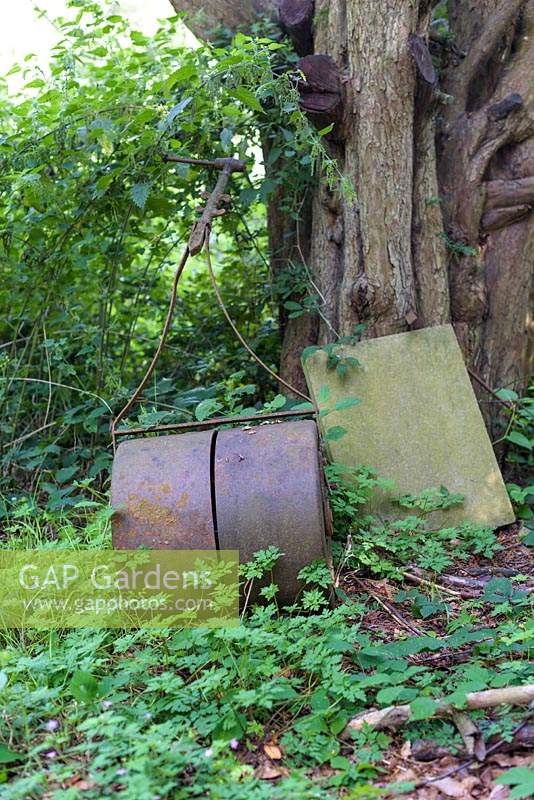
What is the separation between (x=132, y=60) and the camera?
162 inches

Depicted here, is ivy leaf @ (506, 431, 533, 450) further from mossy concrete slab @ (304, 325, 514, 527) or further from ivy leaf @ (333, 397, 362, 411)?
ivy leaf @ (333, 397, 362, 411)

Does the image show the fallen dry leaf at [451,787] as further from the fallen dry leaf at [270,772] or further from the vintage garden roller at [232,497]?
the vintage garden roller at [232,497]

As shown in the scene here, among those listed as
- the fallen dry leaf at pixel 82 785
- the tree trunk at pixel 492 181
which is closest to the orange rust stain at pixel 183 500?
the fallen dry leaf at pixel 82 785

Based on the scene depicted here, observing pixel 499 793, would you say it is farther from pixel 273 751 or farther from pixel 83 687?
pixel 83 687

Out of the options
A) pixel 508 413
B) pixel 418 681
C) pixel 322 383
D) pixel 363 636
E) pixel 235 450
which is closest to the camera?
pixel 418 681

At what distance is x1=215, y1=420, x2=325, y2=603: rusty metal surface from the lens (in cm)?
280

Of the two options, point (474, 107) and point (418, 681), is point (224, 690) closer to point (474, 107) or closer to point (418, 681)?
point (418, 681)

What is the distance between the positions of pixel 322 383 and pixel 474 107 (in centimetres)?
185

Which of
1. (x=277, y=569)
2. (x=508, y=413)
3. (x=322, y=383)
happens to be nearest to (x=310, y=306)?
(x=322, y=383)

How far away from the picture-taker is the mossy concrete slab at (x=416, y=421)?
380 centimetres

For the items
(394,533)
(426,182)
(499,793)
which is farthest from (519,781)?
(426,182)

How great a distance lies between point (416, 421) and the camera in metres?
3.95

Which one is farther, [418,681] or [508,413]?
[508,413]

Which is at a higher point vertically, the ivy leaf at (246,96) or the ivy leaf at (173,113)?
the ivy leaf at (246,96)
